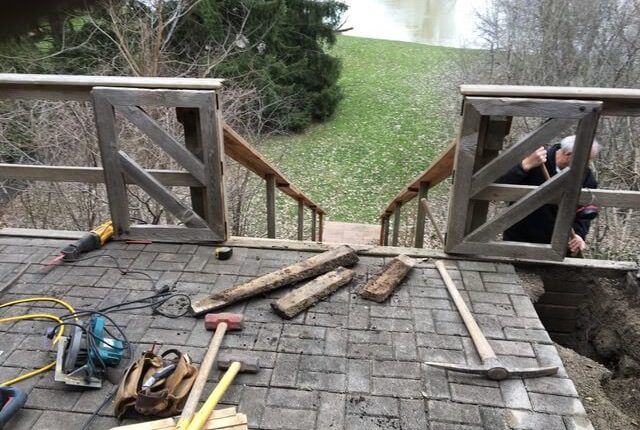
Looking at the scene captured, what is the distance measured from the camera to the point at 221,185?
12.6 feet

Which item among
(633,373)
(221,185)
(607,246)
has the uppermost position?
(221,185)

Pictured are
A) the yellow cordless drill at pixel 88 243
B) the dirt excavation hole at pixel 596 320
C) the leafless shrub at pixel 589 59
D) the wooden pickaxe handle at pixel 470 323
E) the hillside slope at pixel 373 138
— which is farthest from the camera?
the hillside slope at pixel 373 138

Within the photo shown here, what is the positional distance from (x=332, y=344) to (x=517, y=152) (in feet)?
6.01

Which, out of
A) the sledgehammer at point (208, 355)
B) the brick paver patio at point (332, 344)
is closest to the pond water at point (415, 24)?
the brick paver patio at point (332, 344)

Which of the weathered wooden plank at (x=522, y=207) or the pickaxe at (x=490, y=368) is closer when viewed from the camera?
the pickaxe at (x=490, y=368)

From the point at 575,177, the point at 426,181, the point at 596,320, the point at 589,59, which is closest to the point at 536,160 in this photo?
the point at 575,177

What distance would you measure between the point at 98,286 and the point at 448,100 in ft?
47.8

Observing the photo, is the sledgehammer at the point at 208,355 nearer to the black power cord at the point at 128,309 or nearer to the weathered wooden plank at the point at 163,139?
the black power cord at the point at 128,309

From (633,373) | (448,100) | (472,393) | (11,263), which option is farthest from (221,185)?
(448,100)

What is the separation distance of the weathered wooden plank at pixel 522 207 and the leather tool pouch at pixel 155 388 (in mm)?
2302

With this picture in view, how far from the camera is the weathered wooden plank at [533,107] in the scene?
10.6ft

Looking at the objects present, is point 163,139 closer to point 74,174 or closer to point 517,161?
point 74,174

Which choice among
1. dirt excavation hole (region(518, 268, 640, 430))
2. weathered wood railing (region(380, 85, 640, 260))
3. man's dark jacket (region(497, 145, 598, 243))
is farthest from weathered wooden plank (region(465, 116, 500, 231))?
dirt excavation hole (region(518, 268, 640, 430))

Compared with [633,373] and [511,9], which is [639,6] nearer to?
[511,9]
